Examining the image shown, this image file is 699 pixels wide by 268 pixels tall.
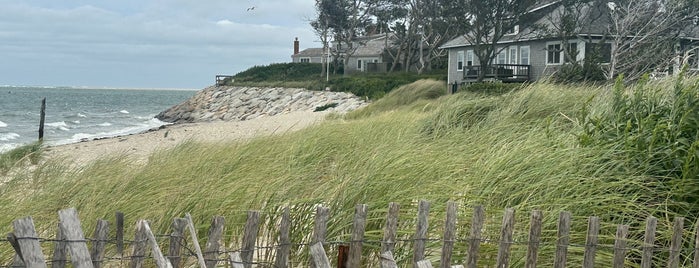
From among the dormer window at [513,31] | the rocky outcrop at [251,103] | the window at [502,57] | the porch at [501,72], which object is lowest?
the rocky outcrop at [251,103]

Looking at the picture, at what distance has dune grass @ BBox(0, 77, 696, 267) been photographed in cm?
448

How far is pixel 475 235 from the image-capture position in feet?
11.5

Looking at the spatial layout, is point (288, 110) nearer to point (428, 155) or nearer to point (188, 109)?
point (188, 109)

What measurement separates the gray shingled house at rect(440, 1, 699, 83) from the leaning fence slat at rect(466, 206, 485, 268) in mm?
26409

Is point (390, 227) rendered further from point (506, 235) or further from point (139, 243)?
point (139, 243)

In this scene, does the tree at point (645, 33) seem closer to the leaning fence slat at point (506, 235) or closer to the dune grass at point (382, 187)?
the dune grass at point (382, 187)

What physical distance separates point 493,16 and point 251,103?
16.2 meters

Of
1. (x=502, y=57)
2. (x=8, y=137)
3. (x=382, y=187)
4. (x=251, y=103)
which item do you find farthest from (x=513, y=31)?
(x=382, y=187)

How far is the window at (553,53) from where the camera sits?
3316 centimetres

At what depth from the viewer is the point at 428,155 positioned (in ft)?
19.4

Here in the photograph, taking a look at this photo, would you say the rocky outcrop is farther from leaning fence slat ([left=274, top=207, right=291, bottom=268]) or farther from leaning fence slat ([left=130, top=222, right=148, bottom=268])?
leaning fence slat ([left=130, top=222, right=148, bottom=268])

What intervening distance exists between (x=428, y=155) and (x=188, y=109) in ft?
144

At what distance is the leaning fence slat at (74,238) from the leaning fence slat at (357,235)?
4.20 ft

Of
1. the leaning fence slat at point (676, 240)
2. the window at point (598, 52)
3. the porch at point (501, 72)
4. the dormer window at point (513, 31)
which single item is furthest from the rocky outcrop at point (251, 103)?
the leaning fence slat at point (676, 240)
